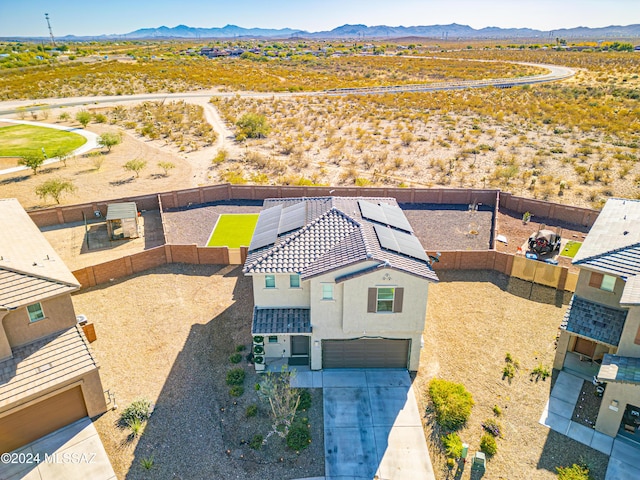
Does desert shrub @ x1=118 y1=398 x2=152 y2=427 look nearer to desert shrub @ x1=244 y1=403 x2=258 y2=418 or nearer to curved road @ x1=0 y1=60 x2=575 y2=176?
desert shrub @ x1=244 y1=403 x2=258 y2=418

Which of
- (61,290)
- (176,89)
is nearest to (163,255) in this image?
(61,290)

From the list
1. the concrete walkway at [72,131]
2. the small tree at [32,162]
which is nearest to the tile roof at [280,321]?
the small tree at [32,162]

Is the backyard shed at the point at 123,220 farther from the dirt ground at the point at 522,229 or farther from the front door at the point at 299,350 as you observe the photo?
the dirt ground at the point at 522,229

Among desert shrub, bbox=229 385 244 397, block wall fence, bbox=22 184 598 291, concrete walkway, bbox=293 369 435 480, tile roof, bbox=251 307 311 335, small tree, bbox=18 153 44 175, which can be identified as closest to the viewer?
concrete walkway, bbox=293 369 435 480

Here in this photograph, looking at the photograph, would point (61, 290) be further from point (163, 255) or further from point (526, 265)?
point (526, 265)

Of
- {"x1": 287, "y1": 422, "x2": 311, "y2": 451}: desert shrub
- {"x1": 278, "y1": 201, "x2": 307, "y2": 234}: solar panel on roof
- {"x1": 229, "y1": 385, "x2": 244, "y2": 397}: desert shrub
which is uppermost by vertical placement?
{"x1": 278, "y1": 201, "x2": 307, "y2": 234}: solar panel on roof

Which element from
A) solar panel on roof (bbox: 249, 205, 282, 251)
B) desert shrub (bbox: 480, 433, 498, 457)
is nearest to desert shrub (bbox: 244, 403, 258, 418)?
solar panel on roof (bbox: 249, 205, 282, 251)
